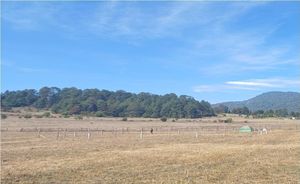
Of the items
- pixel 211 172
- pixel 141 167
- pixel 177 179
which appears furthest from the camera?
pixel 141 167

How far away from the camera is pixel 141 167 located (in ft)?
70.2

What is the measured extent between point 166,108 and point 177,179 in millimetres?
166758

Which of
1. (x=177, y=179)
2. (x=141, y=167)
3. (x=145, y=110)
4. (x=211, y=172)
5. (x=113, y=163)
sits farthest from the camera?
(x=145, y=110)

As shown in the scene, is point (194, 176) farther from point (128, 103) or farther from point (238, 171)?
point (128, 103)

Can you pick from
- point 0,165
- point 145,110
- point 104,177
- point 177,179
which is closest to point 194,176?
point 177,179

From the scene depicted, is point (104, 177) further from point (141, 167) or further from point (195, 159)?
point (195, 159)

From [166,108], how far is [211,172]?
164930 mm

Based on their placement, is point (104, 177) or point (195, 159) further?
point (195, 159)

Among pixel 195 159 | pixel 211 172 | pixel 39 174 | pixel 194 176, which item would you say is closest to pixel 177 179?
pixel 194 176

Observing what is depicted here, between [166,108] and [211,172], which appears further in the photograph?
[166,108]

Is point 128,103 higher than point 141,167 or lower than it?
higher

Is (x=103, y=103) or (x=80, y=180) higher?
(x=103, y=103)

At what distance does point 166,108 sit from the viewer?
183875 millimetres

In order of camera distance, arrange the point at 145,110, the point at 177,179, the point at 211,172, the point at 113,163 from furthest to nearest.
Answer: the point at 145,110, the point at 113,163, the point at 211,172, the point at 177,179
